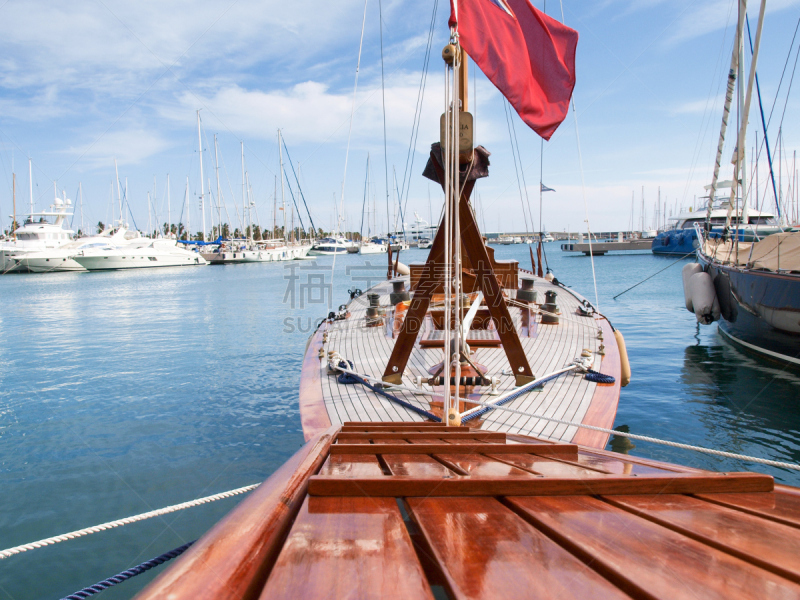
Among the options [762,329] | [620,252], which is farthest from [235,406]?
[620,252]

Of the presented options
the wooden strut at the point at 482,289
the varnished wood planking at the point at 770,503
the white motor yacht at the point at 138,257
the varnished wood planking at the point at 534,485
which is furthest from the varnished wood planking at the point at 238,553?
the white motor yacht at the point at 138,257

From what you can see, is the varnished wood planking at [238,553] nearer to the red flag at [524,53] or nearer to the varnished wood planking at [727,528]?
the varnished wood planking at [727,528]

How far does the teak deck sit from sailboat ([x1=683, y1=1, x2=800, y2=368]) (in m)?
10.5

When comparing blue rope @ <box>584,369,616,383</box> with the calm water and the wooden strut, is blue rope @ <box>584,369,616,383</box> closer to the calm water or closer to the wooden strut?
the wooden strut

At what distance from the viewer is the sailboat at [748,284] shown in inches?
389

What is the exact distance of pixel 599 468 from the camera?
6.88ft

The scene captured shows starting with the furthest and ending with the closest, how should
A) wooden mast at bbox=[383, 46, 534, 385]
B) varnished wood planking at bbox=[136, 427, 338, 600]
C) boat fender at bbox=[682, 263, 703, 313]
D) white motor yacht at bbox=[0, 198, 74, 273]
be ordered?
white motor yacht at bbox=[0, 198, 74, 273]
boat fender at bbox=[682, 263, 703, 313]
wooden mast at bbox=[383, 46, 534, 385]
varnished wood planking at bbox=[136, 427, 338, 600]

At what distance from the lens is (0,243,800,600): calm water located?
5102 mm

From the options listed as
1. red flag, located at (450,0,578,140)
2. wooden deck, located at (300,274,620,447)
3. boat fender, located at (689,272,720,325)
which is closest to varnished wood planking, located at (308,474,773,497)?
wooden deck, located at (300,274,620,447)

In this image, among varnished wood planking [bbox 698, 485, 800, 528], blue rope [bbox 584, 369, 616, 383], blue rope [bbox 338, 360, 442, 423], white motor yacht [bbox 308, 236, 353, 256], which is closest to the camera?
varnished wood planking [bbox 698, 485, 800, 528]

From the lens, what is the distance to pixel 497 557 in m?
1.16

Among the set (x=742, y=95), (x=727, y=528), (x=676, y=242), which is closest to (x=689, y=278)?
(x=742, y=95)

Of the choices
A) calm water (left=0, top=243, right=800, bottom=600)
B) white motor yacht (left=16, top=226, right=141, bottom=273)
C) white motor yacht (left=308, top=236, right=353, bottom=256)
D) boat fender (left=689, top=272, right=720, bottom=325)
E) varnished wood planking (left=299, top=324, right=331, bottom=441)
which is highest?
white motor yacht (left=308, top=236, right=353, bottom=256)

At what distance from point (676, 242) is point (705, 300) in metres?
44.9
